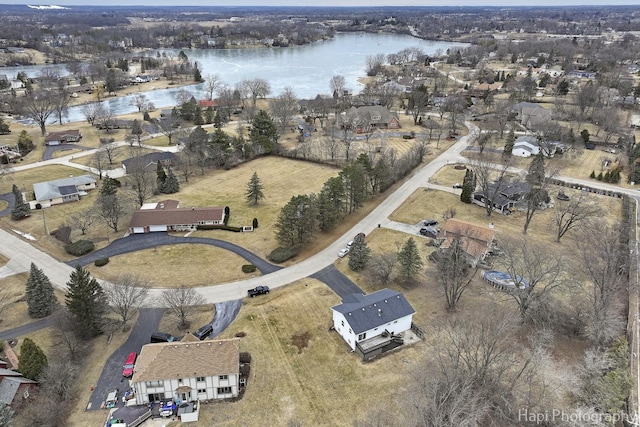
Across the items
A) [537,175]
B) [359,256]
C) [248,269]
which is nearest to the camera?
[359,256]

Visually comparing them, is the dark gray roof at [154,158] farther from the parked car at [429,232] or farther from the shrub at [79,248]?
the parked car at [429,232]

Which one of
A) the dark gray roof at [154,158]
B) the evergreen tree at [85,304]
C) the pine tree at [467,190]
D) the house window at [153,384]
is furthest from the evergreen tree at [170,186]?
the pine tree at [467,190]

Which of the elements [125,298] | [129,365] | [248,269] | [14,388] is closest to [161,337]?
[129,365]

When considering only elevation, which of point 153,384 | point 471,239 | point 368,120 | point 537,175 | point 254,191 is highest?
point 537,175

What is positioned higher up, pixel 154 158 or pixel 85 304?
pixel 85 304

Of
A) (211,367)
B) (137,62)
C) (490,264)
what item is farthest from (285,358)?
(137,62)

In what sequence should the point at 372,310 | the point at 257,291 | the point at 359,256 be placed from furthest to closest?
the point at 359,256
the point at 257,291
the point at 372,310

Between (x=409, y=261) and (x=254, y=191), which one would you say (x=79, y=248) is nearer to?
(x=254, y=191)

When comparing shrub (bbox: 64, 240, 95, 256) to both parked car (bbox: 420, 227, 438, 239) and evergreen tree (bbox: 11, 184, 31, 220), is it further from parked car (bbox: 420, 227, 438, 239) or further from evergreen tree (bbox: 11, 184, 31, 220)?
parked car (bbox: 420, 227, 438, 239)
